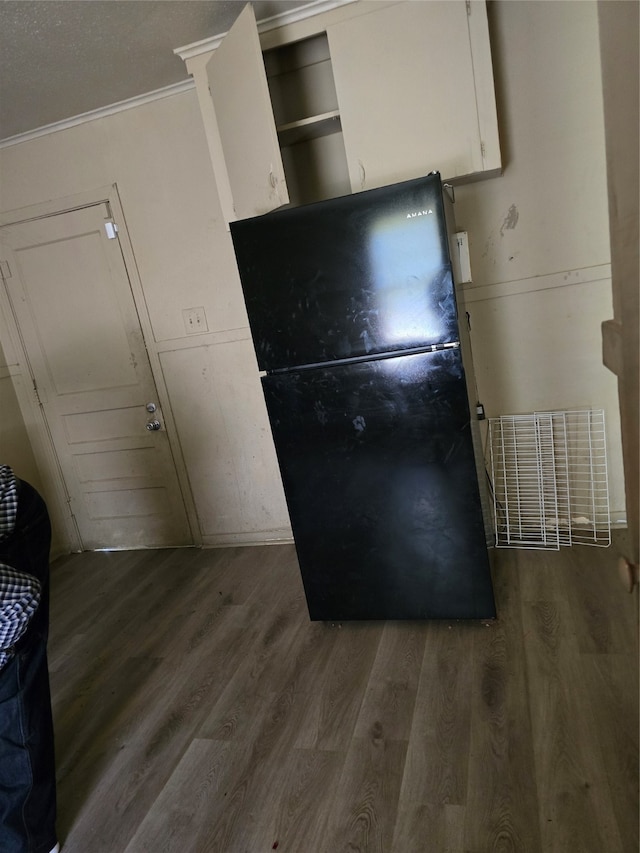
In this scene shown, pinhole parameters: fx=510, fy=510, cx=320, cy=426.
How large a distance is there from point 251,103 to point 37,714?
2.18 metres

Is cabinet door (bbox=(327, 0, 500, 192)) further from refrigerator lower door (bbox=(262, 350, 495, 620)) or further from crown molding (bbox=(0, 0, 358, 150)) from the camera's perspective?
refrigerator lower door (bbox=(262, 350, 495, 620))

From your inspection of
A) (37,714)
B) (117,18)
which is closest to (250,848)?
(37,714)

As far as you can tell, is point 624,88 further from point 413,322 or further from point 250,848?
point 250,848

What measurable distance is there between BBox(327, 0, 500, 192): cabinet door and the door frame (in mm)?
1432

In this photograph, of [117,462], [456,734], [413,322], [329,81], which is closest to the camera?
[456,734]

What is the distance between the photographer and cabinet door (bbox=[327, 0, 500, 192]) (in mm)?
1878

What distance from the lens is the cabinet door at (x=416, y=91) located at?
1.88 m

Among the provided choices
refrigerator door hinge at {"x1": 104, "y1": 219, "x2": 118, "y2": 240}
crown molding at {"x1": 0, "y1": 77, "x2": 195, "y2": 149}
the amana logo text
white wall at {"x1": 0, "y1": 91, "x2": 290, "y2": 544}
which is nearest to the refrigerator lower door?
the amana logo text

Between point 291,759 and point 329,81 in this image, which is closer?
point 291,759

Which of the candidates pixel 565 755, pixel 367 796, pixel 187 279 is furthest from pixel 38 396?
pixel 565 755

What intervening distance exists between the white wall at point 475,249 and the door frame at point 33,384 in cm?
4

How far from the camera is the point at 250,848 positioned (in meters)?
1.32

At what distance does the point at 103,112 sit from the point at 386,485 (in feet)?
7.95

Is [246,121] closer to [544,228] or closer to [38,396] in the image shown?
[544,228]
